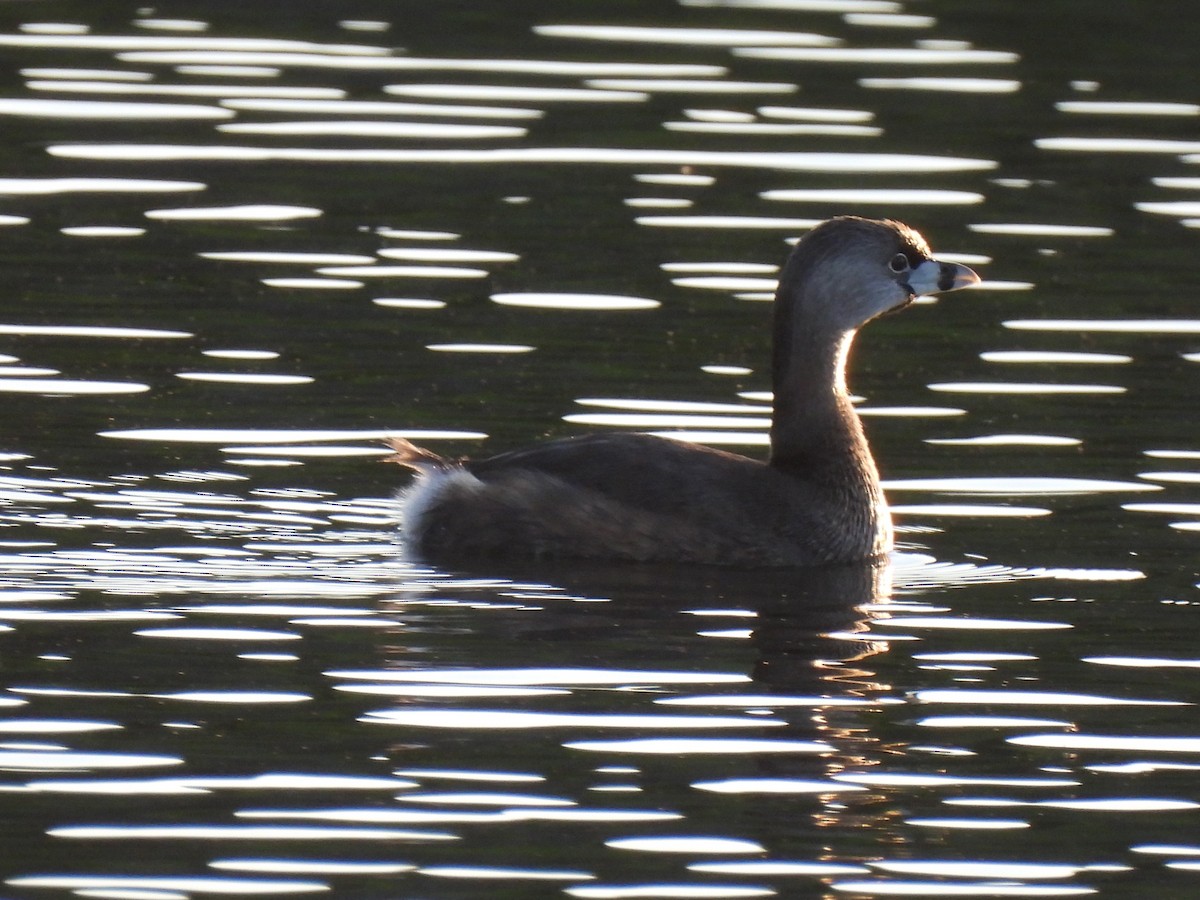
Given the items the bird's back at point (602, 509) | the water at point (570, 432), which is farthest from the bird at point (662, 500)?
the water at point (570, 432)

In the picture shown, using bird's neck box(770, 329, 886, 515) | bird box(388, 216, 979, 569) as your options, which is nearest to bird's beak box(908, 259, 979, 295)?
bird's neck box(770, 329, 886, 515)

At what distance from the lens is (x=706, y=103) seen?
19.9 meters

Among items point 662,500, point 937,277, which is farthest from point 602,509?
point 937,277

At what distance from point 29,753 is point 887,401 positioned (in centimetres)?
A: 647

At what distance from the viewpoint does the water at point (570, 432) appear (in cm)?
770

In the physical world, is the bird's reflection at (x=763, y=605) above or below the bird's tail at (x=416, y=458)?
below

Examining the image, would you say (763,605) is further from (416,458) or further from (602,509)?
(416,458)

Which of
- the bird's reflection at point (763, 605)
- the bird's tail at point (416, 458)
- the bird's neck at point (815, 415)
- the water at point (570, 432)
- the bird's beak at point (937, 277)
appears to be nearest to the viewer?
the water at point (570, 432)

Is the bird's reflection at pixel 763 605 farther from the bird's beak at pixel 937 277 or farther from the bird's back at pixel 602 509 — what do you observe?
the bird's beak at pixel 937 277

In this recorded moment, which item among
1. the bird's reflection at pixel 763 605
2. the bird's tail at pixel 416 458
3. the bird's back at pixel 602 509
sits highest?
the bird's tail at pixel 416 458

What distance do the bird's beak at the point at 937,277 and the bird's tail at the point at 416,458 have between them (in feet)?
7.16

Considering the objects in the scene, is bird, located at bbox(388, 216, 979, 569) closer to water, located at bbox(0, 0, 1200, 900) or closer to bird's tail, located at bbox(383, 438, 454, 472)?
bird's tail, located at bbox(383, 438, 454, 472)

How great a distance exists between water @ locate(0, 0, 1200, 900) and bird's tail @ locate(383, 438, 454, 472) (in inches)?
14.0

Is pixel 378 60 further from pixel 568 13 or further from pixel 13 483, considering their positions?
pixel 13 483
